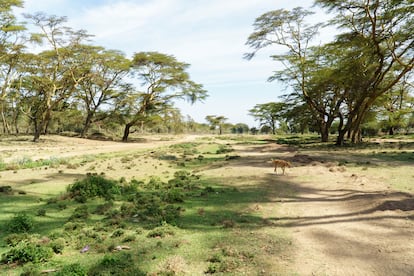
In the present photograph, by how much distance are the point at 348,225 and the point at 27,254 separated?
620 cm

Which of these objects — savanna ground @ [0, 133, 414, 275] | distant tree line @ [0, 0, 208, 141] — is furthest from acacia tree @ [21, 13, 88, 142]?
savanna ground @ [0, 133, 414, 275]

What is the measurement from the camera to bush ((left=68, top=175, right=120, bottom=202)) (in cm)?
902

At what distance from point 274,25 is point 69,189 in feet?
78.2

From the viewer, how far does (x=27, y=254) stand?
16.5 ft

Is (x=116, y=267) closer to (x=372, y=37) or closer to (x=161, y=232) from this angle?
(x=161, y=232)

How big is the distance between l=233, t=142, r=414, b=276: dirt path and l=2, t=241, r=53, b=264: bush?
13.5 feet

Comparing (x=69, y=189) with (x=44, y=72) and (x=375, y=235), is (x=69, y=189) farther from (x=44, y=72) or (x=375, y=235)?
(x=44, y=72)

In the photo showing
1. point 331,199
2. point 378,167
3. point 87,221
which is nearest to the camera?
point 87,221

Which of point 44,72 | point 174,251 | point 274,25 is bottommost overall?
point 174,251

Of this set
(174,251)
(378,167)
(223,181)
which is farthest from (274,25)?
(174,251)

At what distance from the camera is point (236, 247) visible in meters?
5.48

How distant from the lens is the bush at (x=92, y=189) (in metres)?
9.02

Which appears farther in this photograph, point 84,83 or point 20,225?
point 84,83

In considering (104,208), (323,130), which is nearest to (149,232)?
(104,208)
